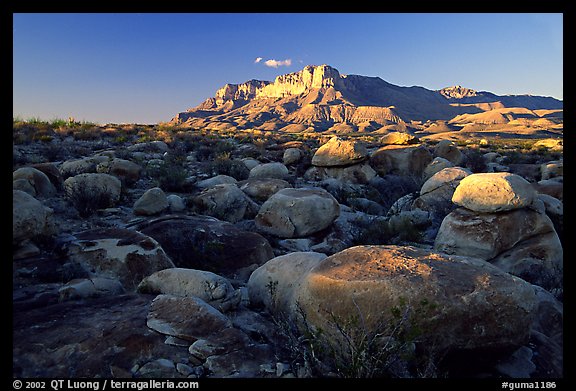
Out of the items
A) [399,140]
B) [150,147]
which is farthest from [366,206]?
[150,147]

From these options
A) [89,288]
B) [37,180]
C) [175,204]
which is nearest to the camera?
[89,288]

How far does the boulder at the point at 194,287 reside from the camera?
353 cm

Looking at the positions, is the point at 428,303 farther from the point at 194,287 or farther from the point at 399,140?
the point at 399,140

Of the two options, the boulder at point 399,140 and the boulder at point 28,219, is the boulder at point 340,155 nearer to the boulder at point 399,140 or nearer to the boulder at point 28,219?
the boulder at point 399,140

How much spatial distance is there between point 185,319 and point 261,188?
225 inches

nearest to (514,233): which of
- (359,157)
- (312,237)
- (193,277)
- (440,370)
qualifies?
(312,237)

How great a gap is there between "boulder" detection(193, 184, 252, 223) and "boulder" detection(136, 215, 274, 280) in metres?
1.32

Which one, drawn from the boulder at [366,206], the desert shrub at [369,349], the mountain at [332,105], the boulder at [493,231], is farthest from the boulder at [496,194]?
the mountain at [332,105]

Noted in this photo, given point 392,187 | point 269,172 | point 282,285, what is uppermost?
point 269,172

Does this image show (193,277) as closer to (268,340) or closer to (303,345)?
(268,340)

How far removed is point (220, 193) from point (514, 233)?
536 cm

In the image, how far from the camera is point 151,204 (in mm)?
6648

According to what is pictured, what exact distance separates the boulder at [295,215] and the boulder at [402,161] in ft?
19.9

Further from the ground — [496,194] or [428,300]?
[496,194]
